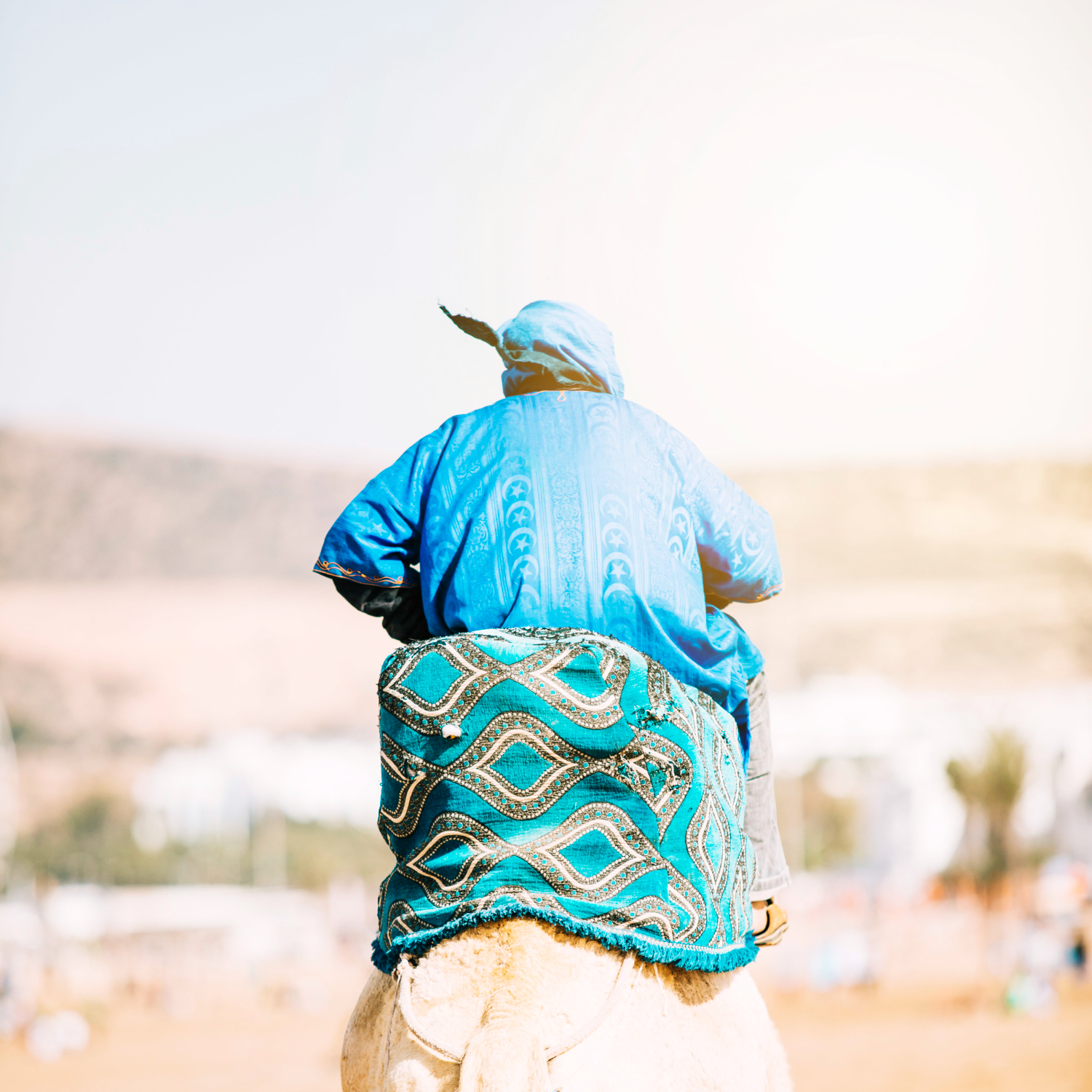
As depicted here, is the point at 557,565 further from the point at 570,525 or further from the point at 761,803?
the point at 761,803

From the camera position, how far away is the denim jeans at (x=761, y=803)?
9.27 ft

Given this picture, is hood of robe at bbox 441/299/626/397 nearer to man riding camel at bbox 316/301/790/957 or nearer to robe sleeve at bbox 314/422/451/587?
man riding camel at bbox 316/301/790/957

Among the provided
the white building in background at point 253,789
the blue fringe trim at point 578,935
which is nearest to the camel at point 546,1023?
the blue fringe trim at point 578,935

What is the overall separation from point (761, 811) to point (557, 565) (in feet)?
2.33

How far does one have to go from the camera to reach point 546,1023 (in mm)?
2170

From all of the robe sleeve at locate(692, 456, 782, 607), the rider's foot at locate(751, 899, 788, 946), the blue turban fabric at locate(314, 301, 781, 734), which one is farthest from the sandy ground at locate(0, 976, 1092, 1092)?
the blue turban fabric at locate(314, 301, 781, 734)

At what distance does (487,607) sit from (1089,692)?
5674cm

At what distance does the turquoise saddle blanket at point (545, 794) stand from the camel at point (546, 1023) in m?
0.04

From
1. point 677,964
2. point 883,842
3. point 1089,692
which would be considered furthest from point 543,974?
point 1089,692

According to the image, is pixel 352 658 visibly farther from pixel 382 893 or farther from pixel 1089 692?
pixel 382 893

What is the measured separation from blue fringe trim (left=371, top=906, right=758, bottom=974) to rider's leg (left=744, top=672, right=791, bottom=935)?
464 mm

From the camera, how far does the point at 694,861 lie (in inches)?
94.4

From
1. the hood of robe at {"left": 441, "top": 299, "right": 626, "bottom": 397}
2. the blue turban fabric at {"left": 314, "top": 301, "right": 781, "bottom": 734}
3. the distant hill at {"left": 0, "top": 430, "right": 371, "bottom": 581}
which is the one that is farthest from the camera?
the distant hill at {"left": 0, "top": 430, "right": 371, "bottom": 581}

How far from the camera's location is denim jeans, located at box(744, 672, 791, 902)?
2.83 m
